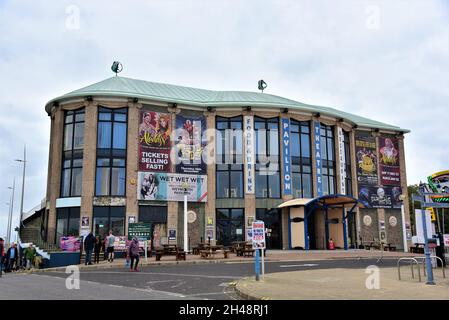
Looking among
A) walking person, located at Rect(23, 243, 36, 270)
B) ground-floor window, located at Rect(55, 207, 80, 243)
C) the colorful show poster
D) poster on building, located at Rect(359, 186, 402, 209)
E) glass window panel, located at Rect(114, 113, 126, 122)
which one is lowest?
walking person, located at Rect(23, 243, 36, 270)

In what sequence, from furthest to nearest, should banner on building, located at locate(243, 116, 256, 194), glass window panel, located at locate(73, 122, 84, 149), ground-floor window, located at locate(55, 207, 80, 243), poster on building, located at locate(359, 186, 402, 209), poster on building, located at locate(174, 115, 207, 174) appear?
poster on building, located at locate(359, 186, 402, 209), banner on building, located at locate(243, 116, 256, 194), poster on building, located at locate(174, 115, 207, 174), glass window panel, located at locate(73, 122, 84, 149), ground-floor window, located at locate(55, 207, 80, 243)

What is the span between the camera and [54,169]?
3453 centimetres

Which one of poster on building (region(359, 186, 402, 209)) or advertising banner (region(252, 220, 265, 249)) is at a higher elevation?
poster on building (region(359, 186, 402, 209))

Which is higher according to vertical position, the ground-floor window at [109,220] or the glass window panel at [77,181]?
the glass window panel at [77,181]

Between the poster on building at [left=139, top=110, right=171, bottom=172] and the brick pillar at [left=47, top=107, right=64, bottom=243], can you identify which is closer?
the brick pillar at [left=47, top=107, right=64, bottom=243]

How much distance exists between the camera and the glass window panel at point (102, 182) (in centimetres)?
3331

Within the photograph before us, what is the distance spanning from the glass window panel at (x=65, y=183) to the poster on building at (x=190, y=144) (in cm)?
822

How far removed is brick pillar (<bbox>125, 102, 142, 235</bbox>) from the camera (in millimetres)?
33312

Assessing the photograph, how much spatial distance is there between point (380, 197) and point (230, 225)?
16.3 meters

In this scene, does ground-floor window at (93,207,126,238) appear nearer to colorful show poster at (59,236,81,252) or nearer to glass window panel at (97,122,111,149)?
colorful show poster at (59,236,81,252)

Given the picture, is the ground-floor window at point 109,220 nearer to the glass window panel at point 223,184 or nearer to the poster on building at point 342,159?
the glass window panel at point 223,184

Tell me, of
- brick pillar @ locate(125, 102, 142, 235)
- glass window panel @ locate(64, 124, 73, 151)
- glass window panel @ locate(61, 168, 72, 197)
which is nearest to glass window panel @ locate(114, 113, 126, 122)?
brick pillar @ locate(125, 102, 142, 235)

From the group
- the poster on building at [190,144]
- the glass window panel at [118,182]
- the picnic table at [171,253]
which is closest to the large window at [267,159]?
the poster on building at [190,144]

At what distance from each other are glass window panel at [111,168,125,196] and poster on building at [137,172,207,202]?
1218 millimetres
